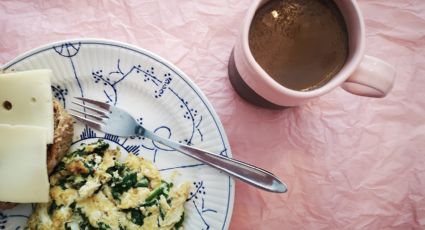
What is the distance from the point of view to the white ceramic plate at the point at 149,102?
1.22 meters

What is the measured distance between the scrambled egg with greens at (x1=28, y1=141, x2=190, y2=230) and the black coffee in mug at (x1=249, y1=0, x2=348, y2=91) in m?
0.43

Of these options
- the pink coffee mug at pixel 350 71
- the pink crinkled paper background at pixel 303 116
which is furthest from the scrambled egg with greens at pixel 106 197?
the pink coffee mug at pixel 350 71

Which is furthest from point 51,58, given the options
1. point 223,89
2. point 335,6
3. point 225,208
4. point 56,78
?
point 335,6

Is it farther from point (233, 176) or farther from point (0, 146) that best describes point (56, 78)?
point (233, 176)

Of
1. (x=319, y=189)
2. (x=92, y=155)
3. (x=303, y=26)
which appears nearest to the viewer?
(x=303, y=26)

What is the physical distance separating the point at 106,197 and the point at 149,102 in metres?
0.30

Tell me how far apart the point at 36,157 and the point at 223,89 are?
59cm

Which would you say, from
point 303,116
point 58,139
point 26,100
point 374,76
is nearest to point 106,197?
point 58,139

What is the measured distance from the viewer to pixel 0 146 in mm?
1129

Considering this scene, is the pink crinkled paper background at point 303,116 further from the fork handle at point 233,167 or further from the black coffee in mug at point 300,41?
A: the black coffee in mug at point 300,41

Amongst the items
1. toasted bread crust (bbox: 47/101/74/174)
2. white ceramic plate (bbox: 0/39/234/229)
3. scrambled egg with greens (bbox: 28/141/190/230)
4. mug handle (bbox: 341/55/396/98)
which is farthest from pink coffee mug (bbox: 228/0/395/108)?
toasted bread crust (bbox: 47/101/74/174)

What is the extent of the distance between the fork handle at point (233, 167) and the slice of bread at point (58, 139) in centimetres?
20

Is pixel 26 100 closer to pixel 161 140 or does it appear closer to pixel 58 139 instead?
pixel 58 139

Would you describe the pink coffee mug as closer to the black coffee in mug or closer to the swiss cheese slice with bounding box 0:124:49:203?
the black coffee in mug
